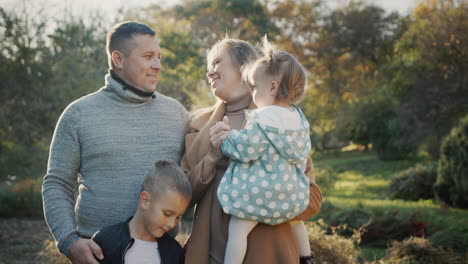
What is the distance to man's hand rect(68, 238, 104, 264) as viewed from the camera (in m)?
2.45

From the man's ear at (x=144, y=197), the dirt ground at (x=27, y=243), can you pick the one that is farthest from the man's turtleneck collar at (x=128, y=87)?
the dirt ground at (x=27, y=243)

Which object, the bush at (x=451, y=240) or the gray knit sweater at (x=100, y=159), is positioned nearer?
the gray knit sweater at (x=100, y=159)

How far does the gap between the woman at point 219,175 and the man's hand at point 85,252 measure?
47 cm

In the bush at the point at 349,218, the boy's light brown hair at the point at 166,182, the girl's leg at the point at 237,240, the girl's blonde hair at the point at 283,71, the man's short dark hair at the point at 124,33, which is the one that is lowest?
the bush at the point at 349,218

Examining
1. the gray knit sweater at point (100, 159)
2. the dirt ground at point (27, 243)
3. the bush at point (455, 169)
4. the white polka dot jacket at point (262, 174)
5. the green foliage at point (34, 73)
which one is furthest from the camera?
the green foliage at point (34, 73)

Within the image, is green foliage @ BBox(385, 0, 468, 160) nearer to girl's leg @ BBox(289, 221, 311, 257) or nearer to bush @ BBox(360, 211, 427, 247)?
bush @ BBox(360, 211, 427, 247)

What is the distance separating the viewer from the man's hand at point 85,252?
2451 mm

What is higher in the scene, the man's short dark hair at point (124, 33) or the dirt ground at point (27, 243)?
the man's short dark hair at point (124, 33)

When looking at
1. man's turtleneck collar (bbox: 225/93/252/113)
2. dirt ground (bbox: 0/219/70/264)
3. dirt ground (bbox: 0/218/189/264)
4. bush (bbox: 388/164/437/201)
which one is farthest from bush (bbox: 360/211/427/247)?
man's turtleneck collar (bbox: 225/93/252/113)

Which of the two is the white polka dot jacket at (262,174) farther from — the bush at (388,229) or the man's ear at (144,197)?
the bush at (388,229)

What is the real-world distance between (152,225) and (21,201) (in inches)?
392

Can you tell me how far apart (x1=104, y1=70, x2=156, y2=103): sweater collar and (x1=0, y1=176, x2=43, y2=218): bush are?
368 inches

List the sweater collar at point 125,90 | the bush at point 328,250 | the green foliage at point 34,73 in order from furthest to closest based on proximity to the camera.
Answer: the green foliage at point 34,73 → the bush at point 328,250 → the sweater collar at point 125,90

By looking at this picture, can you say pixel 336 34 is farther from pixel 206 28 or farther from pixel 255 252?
pixel 255 252
